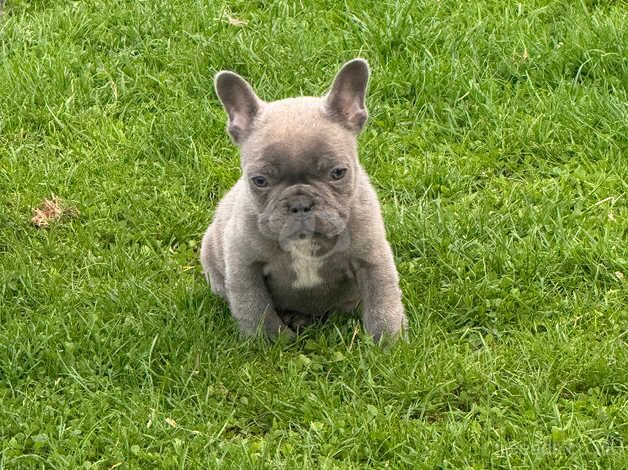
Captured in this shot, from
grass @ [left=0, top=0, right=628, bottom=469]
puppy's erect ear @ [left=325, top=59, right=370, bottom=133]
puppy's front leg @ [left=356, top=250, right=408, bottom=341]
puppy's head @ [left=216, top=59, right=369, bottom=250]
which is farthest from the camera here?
puppy's front leg @ [left=356, top=250, right=408, bottom=341]

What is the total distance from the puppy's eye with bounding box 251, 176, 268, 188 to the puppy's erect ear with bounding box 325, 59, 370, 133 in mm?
468

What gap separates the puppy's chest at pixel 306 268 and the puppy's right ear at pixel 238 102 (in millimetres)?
611

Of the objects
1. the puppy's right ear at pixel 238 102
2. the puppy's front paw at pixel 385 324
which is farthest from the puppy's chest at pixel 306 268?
the puppy's right ear at pixel 238 102

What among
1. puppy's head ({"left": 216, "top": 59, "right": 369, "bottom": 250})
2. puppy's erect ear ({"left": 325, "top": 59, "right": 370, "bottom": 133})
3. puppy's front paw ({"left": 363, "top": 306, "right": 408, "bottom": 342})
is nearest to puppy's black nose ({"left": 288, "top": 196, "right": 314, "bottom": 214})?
puppy's head ({"left": 216, "top": 59, "right": 369, "bottom": 250})

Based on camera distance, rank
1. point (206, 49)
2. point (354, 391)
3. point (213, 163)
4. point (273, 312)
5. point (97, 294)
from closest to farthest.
A: 1. point (354, 391)
2. point (273, 312)
3. point (97, 294)
4. point (213, 163)
5. point (206, 49)

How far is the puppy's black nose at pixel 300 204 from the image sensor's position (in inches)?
211

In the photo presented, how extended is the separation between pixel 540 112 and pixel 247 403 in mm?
3019

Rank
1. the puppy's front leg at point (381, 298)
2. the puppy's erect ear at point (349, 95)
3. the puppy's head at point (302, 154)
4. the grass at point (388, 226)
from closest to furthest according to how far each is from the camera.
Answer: the grass at point (388, 226), the puppy's head at point (302, 154), the puppy's erect ear at point (349, 95), the puppy's front leg at point (381, 298)

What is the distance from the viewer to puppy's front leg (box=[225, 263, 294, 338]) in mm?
5770

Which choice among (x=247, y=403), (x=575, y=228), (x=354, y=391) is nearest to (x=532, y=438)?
(x=354, y=391)

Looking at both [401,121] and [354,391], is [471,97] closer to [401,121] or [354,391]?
[401,121]

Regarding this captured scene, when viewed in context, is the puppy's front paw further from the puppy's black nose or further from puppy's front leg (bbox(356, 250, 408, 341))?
the puppy's black nose

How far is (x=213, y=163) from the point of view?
288 inches

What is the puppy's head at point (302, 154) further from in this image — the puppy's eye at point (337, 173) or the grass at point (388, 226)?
the grass at point (388, 226)
